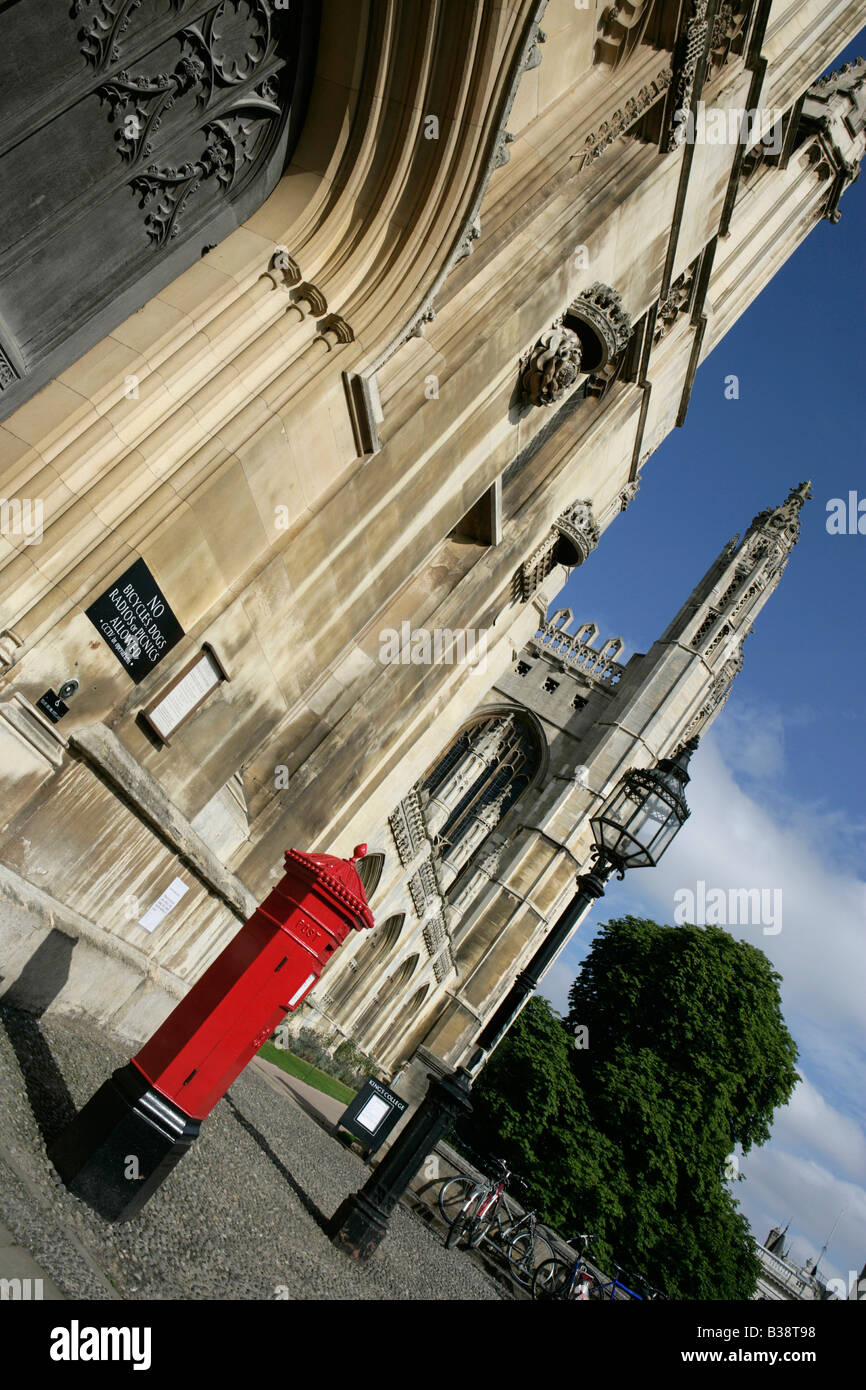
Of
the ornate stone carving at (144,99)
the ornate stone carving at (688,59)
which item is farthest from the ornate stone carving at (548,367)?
the ornate stone carving at (144,99)

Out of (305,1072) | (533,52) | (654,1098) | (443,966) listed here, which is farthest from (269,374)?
(654,1098)

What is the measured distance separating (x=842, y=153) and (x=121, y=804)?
73.0 ft

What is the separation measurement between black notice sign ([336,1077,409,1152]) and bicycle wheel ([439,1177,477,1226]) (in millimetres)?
1509

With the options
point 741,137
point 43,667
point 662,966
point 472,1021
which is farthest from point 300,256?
point 662,966

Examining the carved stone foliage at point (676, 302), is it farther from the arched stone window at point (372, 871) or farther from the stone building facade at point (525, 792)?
the stone building facade at point (525, 792)

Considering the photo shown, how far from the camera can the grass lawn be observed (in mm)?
19312

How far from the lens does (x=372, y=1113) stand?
43.9ft

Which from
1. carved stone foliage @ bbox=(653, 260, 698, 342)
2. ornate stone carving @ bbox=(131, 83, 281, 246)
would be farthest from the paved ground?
carved stone foliage @ bbox=(653, 260, 698, 342)

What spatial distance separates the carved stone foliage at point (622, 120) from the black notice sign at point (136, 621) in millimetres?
7667

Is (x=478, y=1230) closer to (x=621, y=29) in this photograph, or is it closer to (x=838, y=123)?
(x=621, y=29)

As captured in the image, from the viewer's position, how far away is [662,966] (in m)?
35.8

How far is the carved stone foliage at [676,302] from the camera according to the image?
15.5 metres

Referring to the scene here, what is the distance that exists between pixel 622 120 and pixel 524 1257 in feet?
54.3
